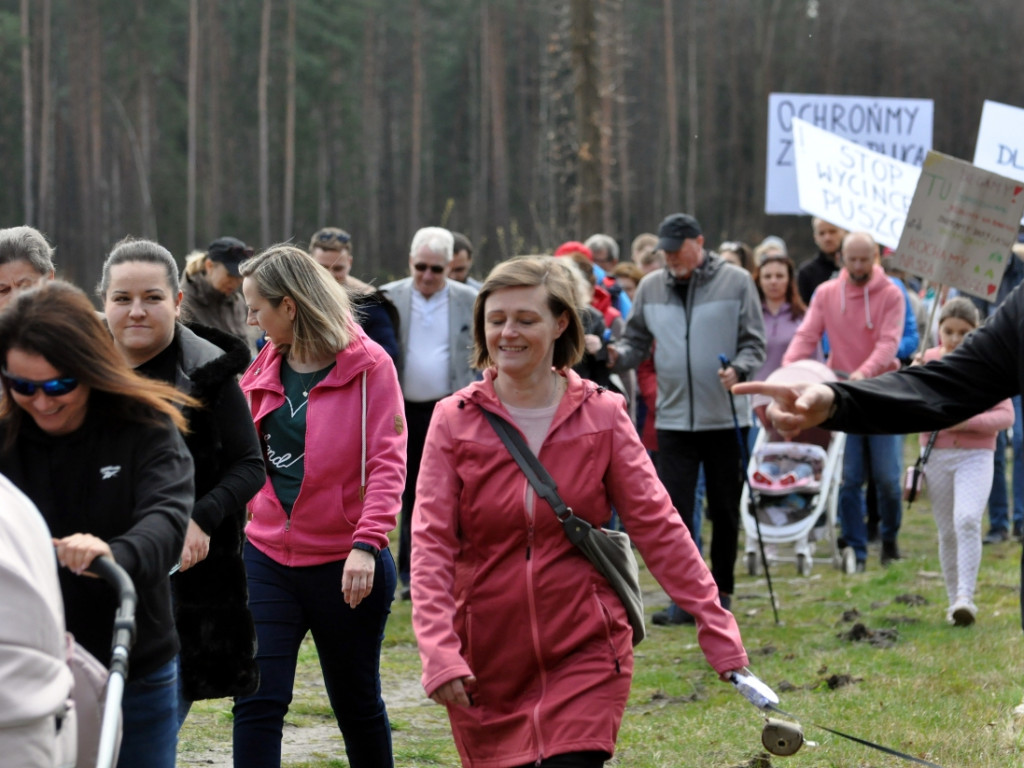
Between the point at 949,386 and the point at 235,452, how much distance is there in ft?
6.72

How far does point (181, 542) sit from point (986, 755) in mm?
3615

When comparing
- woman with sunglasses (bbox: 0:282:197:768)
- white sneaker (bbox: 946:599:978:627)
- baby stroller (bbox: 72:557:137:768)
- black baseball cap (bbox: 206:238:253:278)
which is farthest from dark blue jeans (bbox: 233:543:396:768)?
white sneaker (bbox: 946:599:978:627)

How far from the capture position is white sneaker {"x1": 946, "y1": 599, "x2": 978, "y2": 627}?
317 inches

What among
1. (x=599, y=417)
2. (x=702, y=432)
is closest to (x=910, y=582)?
(x=702, y=432)

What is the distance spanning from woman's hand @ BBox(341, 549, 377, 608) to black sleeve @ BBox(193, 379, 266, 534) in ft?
1.38

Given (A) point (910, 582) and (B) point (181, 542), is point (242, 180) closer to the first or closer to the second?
(A) point (910, 582)

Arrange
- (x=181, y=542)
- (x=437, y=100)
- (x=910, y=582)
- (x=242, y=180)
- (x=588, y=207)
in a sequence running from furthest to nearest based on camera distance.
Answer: (x=437, y=100), (x=242, y=180), (x=588, y=207), (x=910, y=582), (x=181, y=542)

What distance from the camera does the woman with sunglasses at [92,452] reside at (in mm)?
3125

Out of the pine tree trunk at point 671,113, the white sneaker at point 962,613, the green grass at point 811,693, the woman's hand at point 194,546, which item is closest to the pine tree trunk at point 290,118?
the pine tree trunk at point 671,113

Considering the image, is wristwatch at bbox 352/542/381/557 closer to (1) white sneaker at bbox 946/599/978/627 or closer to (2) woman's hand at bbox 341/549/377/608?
(2) woman's hand at bbox 341/549/377/608

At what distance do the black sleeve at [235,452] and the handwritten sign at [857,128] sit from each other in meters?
9.95

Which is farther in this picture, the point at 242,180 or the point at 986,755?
the point at 242,180

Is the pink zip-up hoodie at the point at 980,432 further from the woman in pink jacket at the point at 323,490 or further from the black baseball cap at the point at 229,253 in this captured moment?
the woman in pink jacket at the point at 323,490

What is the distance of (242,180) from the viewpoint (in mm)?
53531
